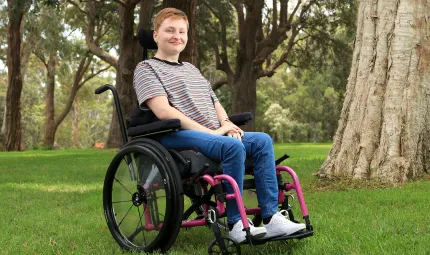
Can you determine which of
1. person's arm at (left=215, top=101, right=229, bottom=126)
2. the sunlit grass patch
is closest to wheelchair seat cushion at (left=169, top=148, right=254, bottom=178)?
person's arm at (left=215, top=101, right=229, bottom=126)

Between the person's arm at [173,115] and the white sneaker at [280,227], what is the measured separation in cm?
62

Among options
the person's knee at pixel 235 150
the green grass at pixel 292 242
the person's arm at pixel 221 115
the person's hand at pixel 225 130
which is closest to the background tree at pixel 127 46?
the green grass at pixel 292 242

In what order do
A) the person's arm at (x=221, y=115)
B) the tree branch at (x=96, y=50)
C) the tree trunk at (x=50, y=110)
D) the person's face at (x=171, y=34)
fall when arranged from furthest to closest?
the tree trunk at (x=50, y=110), the tree branch at (x=96, y=50), the person's arm at (x=221, y=115), the person's face at (x=171, y=34)

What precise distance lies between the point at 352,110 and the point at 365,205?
5.56 ft

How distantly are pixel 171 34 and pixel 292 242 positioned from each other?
1.50 metres

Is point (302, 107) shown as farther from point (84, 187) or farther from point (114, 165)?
point (114, 165)

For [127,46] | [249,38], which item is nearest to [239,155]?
[127,46]

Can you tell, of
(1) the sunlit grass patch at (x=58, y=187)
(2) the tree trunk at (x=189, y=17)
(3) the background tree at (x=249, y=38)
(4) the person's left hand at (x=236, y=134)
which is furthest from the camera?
(3) the background tree at (x=249, y=38)

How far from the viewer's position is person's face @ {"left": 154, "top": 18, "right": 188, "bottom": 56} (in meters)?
3.63

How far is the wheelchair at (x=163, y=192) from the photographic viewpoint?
3.18 meters

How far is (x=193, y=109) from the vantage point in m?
3.63

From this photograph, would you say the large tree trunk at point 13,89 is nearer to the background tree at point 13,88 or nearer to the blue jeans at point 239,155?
the background tree at point 13,88

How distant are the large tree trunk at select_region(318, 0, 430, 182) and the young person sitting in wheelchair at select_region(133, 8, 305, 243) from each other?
3.01 metres

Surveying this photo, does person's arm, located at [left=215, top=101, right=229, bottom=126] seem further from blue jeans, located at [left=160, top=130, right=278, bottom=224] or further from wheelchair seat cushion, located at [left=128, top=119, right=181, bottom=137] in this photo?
wheelchair seat cushion, located at [left=128, top=119, right=181, bottom=137]
